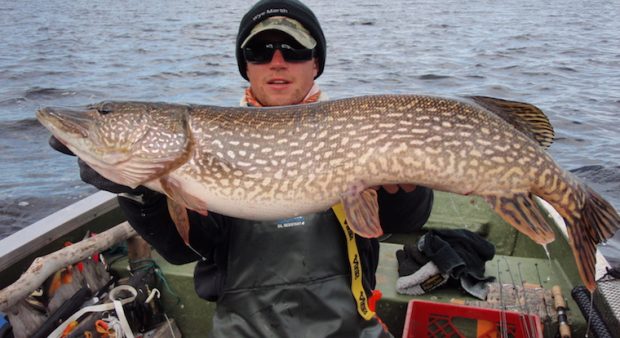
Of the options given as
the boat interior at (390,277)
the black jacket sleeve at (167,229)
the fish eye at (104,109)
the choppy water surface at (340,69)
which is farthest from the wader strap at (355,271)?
the choppy water surface at (340,69)

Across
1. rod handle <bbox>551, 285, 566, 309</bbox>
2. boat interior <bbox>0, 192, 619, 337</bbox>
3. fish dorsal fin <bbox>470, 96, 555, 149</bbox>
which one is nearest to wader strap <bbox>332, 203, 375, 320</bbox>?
boat interior <bbox>0, 192, 619, 337</bbox>

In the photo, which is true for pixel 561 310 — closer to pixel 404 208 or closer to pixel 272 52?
pixel 404 208

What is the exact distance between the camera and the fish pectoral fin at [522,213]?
1956 millimetres

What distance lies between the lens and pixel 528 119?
2045 millimetres

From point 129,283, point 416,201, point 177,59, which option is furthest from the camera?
point 177,59

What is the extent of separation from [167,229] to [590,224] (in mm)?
1696

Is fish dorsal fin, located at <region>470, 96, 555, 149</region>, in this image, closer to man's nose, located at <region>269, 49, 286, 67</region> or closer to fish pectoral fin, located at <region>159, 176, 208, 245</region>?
man's nose, located at <region>269, 49, 286, 67</region>

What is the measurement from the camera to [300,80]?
2.61m

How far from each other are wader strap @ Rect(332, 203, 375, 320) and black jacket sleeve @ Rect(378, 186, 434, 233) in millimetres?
184

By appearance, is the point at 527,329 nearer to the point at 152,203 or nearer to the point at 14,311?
the point at 152,203

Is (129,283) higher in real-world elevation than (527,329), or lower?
lower

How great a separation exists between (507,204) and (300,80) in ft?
3.87

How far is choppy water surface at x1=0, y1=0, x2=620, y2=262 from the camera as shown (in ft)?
23.2

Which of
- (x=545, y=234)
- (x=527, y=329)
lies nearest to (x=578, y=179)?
(x=545, y=234)
